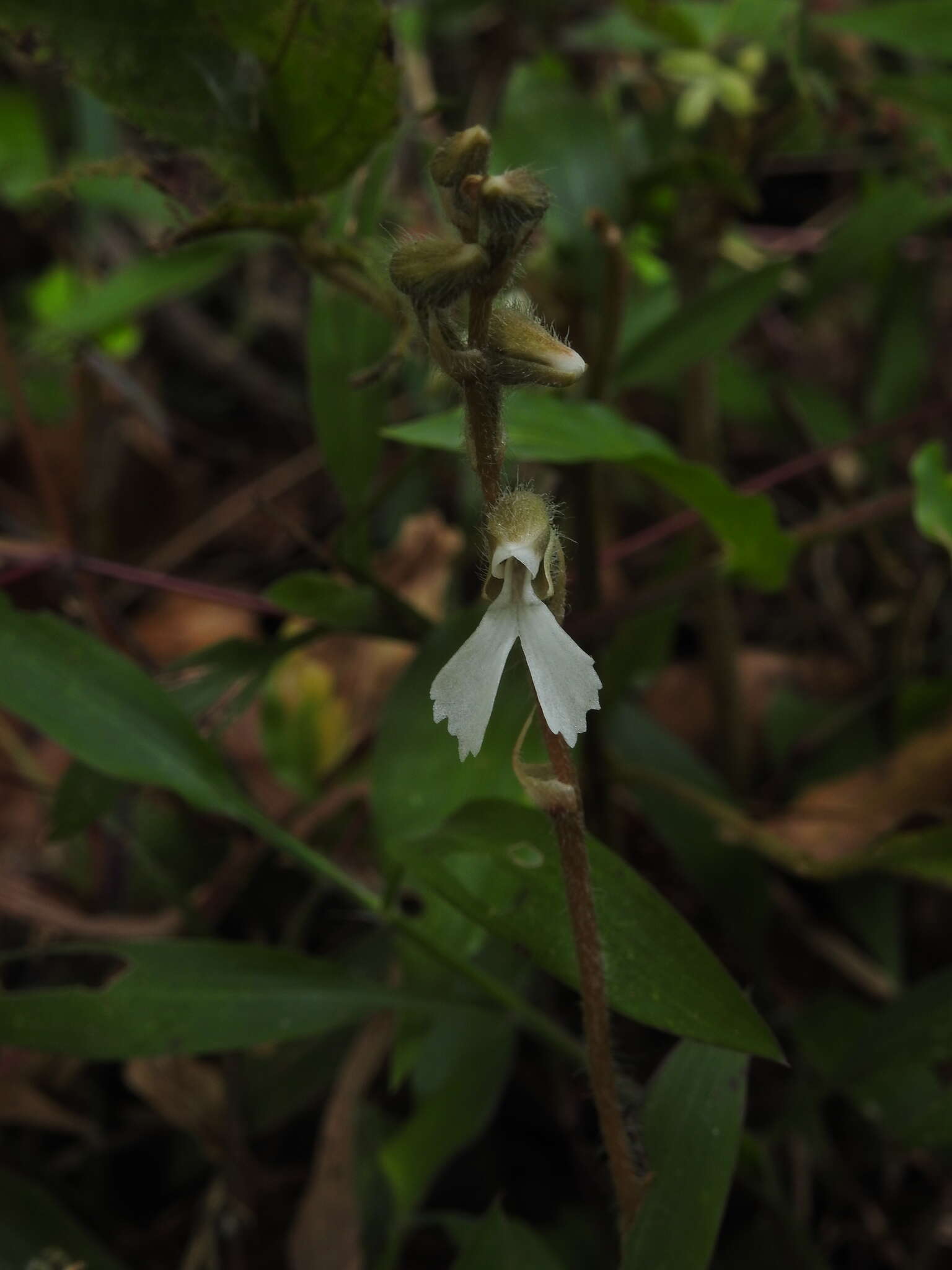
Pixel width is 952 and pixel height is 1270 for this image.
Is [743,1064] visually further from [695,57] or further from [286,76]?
[695,57]

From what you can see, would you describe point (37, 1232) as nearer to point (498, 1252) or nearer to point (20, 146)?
point (498, 1252)

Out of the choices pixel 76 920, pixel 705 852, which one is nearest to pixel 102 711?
pixel 76 920

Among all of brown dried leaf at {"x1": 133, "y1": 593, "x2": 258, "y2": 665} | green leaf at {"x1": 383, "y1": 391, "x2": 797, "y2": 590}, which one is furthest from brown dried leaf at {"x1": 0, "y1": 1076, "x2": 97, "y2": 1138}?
brown dried leaf at {"x1": 133, "y1": 593, "x2": 258, "y2": 665}

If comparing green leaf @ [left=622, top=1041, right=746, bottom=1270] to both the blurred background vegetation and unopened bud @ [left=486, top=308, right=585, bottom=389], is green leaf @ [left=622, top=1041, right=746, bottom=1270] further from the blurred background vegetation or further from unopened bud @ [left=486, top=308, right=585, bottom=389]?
unopened bud @ [left=486, top=308, right=585, bottom=389]

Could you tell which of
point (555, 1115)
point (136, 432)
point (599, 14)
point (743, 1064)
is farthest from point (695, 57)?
point (136, 432)

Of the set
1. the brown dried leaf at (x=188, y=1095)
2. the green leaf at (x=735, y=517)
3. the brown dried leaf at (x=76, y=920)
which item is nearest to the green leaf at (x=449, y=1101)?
the brown dried leaf at (x=188, y=1095)

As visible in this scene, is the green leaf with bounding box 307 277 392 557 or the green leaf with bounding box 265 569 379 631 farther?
the green leaf with bounding box 307 277 392 557
